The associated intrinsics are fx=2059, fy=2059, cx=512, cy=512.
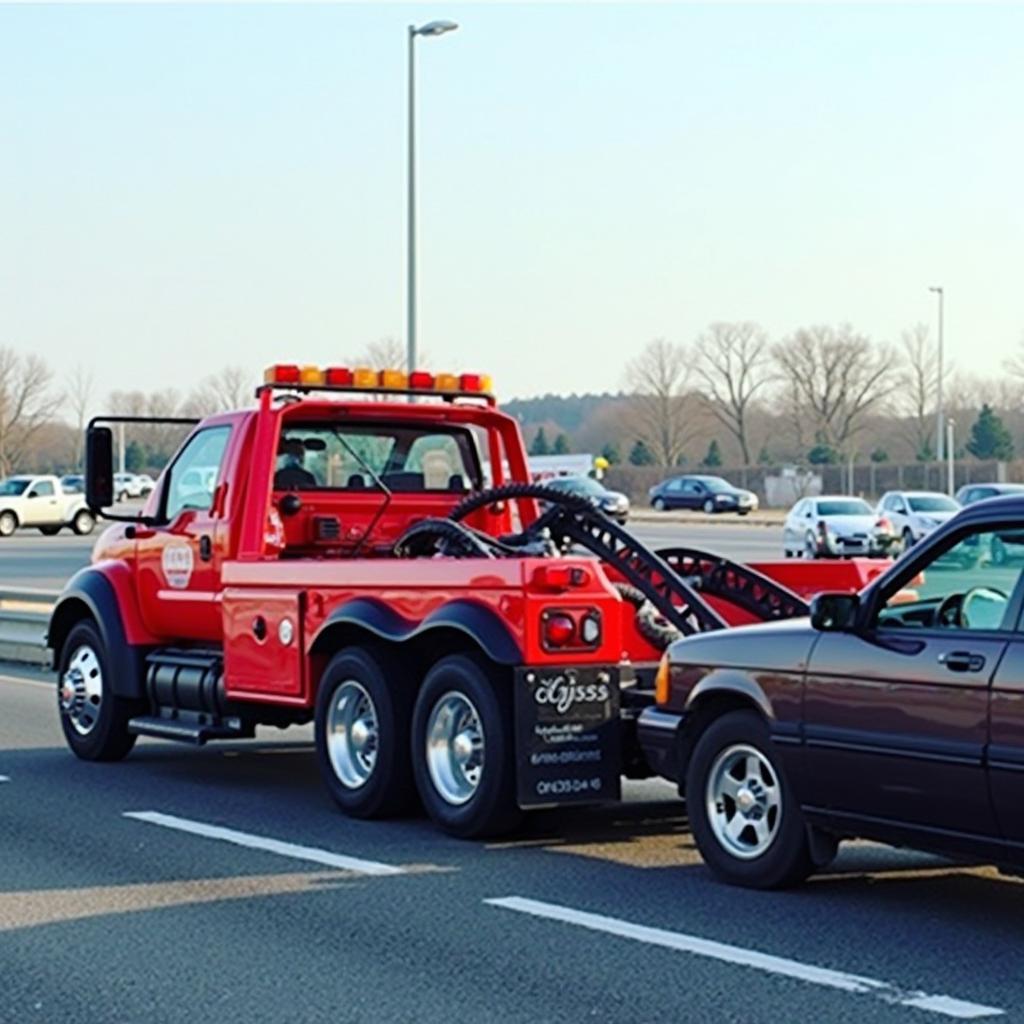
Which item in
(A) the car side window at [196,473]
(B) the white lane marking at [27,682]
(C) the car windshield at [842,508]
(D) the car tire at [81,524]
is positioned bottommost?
(B) the white lane marking at [27,682]

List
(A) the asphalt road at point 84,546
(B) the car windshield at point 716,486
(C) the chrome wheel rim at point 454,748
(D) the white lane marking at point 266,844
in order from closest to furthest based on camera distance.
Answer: (D) the white lane marking at point 266,844 < (C) the chrome wheel rim at point 454,748 < (A) the asphalt road at point 84,546 < (B) the car windshield at point 716,486

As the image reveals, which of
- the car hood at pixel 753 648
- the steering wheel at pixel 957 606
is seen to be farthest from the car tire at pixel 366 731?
the steering wheel at pixel 957 606

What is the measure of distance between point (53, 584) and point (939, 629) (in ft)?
94.2

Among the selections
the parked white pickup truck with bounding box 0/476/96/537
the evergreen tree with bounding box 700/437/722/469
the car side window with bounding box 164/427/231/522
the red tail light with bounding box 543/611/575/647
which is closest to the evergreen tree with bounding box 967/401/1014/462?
the evergreen tree with bounding box 700/437/722/469

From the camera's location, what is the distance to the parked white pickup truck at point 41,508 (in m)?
62.5

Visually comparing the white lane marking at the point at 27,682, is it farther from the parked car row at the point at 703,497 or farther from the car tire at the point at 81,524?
the parked car row at the point at 703,497

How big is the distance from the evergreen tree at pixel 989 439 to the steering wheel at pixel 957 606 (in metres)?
97.4

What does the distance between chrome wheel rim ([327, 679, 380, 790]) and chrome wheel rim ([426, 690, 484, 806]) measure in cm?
57

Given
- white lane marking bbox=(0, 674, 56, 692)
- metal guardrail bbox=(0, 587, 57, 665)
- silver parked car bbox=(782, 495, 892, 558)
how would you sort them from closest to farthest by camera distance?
1. white lane marking bbox=(0, 674, 56, 692)
2. metal guardrail bbox=(0, 587, 57, 665)
3. silver parked car bbox=(782, 495, 892, 558)

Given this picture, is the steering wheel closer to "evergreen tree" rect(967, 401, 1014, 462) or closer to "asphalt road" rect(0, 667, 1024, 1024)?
"asphalt road" rect(0, 667, 1024, 1024)

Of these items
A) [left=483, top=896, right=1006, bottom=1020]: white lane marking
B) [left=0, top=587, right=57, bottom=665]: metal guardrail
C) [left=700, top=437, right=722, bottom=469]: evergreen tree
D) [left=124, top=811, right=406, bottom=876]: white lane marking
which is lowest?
[left=124, top=811, right=406, bottom=876]: white lane marking

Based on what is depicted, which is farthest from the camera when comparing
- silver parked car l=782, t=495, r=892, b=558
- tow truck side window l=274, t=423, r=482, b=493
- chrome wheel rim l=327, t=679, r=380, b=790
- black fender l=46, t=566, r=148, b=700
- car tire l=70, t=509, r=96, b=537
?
car tire l=70, t=509, r=96, b=537

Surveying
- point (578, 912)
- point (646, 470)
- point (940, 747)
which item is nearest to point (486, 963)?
point (578, 912)

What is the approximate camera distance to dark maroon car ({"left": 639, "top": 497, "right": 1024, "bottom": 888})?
7.60 meters
